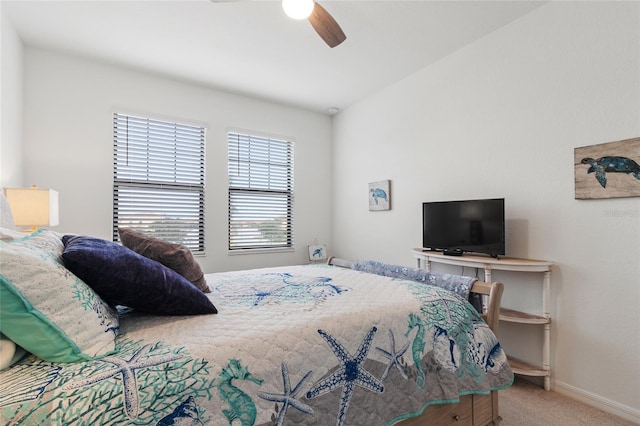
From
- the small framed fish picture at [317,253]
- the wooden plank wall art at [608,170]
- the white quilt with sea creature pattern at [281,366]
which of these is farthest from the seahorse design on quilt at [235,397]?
the small framed fish picture at [317,253]

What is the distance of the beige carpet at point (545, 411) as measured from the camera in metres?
1.80

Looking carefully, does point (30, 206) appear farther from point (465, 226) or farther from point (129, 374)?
point (465, 226)

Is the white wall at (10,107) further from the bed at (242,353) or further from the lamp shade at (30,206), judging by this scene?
the bed at (242,353)

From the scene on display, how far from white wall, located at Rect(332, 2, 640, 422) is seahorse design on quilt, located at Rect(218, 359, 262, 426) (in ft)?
7.65

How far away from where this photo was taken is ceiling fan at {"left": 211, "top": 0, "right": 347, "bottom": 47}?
1.64 m

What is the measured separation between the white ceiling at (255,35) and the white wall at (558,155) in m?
0.33

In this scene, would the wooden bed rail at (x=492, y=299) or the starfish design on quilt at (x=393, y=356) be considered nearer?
the starfish design on quilt at (x=393, y=356)

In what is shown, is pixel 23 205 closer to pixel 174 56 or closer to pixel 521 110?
pixel 174 56

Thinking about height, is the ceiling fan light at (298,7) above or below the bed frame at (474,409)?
above

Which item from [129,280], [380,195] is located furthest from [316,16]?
[380,195]

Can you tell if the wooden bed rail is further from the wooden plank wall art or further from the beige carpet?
the wooden plank wall art

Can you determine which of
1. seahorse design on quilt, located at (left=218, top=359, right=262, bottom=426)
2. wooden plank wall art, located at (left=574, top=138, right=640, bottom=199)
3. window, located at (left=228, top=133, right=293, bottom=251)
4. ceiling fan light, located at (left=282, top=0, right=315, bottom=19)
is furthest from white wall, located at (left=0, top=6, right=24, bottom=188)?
wooden plank wall art, located at (left=574, top=138, right=640, bottom=199)

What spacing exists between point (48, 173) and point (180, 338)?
2.94 meters

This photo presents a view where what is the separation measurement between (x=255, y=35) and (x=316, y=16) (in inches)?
42.5
